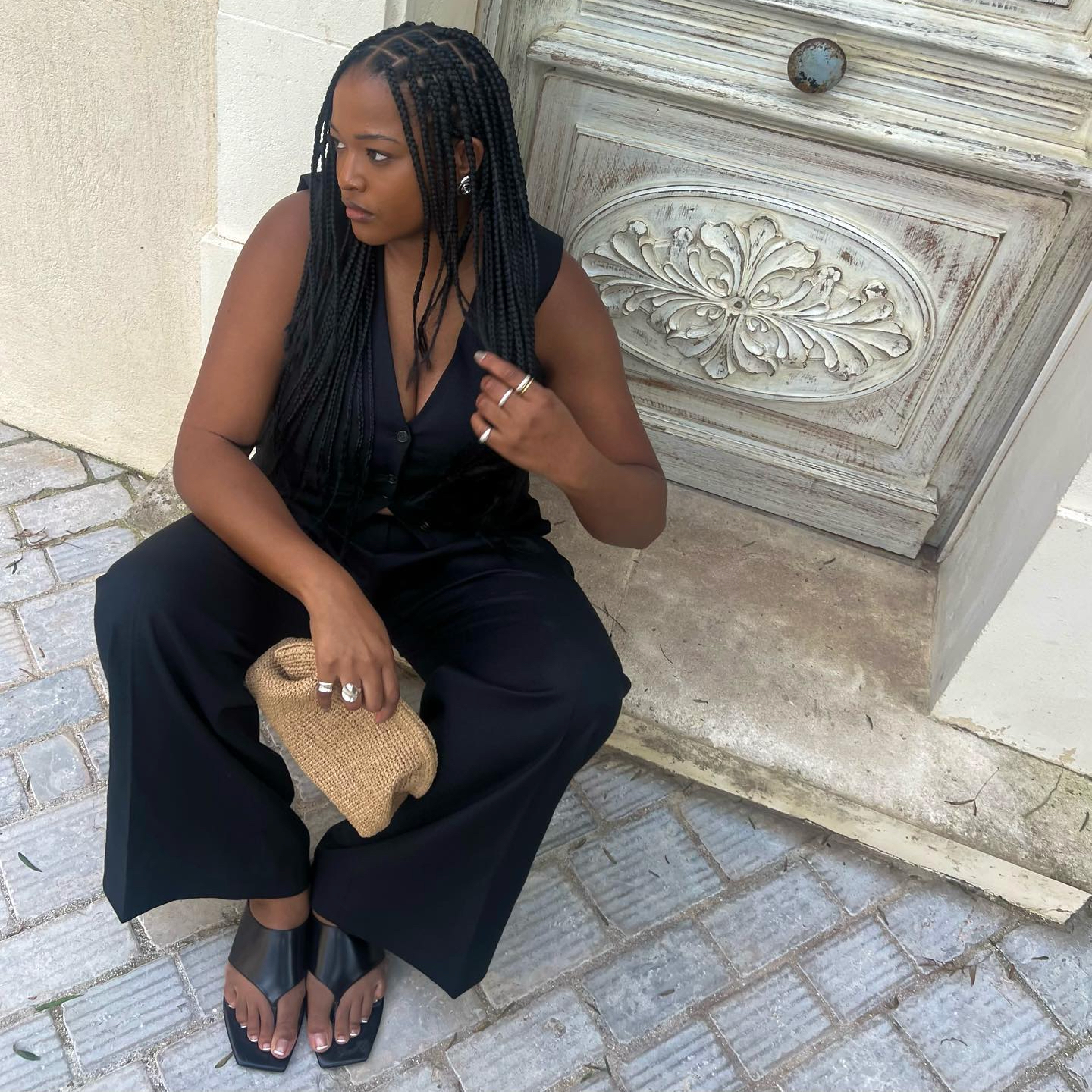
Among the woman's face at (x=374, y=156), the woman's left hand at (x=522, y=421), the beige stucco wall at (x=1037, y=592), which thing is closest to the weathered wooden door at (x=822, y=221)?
the beige stucco wall at (x=1037, y=592)

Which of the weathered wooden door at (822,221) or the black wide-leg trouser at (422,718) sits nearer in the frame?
the black wide-leg trouser at (422,718)

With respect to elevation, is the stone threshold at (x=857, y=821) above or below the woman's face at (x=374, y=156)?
below

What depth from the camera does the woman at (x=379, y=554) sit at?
5.45 feet

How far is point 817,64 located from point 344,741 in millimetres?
1765

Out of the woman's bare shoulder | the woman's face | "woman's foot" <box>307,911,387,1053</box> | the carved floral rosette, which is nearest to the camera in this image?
the woman's face

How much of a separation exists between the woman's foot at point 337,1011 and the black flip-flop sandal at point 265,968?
0.09ft

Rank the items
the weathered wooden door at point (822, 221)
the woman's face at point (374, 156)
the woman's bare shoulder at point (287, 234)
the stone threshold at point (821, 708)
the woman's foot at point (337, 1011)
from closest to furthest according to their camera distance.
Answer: the woman's face at point (374, 156), the woman's bare shoulder at point (287, 234), the woman's foot at point (337, 1011), the weathered wooden door at point (822, 221), the stone threshold at point (821, 708)

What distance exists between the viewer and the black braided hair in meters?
1.64

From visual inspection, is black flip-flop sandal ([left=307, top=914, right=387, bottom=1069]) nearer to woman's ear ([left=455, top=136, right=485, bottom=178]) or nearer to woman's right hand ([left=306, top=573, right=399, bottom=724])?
woman's right hand ([left=306, top=573, right=399, bottom=724])

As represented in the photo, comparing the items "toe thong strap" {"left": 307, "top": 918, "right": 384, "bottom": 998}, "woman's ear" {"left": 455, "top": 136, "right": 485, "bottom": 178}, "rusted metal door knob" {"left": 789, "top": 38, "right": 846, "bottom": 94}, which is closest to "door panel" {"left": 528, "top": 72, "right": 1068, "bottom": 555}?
"rusted metal door knob" {"left": 789, "top": 38, "right": 846, "bottom": 94}

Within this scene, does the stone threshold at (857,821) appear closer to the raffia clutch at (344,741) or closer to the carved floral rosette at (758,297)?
the raffia clutch at (344,741)

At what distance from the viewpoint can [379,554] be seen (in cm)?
201

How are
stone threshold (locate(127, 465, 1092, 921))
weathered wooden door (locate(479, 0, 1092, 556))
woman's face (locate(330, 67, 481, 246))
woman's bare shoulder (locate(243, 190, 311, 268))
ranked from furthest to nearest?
stone threshold (locate(127, 465, 1092, 921))
weathered wooden door (locate(479, 0, 1092, 556))
woman's bare shoulder (locate(243, 190, 311, 268))
woman's face (locate(330, 67, 481, 246))

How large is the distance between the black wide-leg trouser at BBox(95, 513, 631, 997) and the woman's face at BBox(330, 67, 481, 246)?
2.01ft
